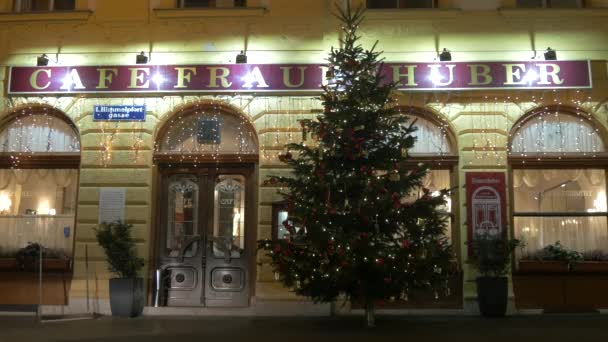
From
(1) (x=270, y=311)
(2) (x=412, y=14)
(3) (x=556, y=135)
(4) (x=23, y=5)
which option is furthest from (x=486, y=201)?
(4) (x=23, y=5)

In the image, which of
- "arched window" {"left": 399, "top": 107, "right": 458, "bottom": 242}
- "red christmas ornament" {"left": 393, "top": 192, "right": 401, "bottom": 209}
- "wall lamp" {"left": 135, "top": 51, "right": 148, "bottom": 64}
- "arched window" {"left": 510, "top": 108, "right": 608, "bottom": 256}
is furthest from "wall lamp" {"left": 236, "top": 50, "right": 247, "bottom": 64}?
"arched window" {"left": 510, "top": 108, "right": 608, "bottom": 256}

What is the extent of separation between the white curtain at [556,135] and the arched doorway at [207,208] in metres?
5.41

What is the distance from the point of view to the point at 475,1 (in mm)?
13273

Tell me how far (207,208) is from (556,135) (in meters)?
7.13

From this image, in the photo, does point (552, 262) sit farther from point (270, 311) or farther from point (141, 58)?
point (141, 58)

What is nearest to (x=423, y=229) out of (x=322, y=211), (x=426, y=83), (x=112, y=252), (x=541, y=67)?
(x=322, y=211)

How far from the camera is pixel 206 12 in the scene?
1334 centimetres

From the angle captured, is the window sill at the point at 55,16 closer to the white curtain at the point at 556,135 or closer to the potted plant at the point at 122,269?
the potted plant at the point at 122,269

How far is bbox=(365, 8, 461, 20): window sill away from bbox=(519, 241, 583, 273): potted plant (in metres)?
5.05

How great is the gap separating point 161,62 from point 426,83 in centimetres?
534

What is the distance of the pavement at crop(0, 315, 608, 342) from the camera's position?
9.46 metres

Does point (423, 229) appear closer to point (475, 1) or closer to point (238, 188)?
point (238, 188)

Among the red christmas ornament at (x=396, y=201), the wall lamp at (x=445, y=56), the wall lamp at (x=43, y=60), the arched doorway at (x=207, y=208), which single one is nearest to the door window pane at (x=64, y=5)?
the wall lamp at (x=43, y=60)

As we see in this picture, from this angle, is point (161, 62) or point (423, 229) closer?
point (423, 229)
